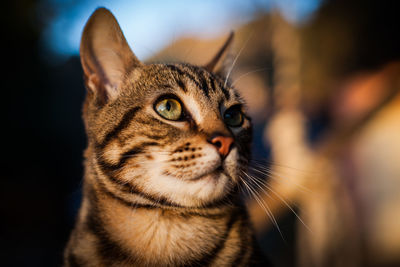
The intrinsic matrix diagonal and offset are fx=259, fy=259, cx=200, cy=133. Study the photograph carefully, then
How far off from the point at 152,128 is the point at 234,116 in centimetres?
31

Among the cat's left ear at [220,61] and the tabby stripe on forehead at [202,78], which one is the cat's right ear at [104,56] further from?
the cat's left ear at [220,61]

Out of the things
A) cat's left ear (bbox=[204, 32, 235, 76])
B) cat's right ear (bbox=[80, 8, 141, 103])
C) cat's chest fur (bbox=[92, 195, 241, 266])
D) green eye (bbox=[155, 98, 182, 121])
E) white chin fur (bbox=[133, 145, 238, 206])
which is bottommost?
cat's chest fur (bbox=[92, 195, 241, 266])

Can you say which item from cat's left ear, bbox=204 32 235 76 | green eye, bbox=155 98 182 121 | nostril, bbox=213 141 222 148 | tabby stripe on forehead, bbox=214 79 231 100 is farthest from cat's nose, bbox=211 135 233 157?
cat's left ear, bbox=204 32 235 76

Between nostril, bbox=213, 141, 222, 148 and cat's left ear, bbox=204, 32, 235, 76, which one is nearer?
nostril, bbox=213, 141, 222, 148

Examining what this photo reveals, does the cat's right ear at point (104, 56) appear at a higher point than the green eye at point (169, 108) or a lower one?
higher

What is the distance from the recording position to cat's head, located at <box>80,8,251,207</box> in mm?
605

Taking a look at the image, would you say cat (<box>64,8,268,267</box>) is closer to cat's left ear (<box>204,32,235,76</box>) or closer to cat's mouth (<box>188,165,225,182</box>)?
cat's mouth (<box>188,165,225,182</box>)

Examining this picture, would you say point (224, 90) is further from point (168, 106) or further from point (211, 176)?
point (211, 176)

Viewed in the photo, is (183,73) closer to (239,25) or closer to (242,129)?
(242,129)

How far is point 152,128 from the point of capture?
0.66m

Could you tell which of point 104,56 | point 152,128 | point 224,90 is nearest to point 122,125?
point 152,128

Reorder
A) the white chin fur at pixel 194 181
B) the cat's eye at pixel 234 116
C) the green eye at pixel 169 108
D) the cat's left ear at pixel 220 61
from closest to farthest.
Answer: the white chin fur at pixel 194 181 < the green eye at pixel 169 108 < the cat's eye at pixel 234 116 < the cat's left ear at pixel 220 61

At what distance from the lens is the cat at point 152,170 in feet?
2.01

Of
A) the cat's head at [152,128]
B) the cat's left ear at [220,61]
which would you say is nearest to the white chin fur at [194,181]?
the cat's head at [152,128]
